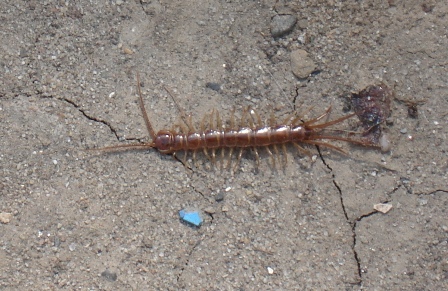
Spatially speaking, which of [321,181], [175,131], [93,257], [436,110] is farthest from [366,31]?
[93,257]

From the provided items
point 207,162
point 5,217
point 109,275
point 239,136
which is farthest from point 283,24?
point 5,217

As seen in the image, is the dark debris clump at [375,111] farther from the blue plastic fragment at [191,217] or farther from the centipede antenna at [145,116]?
the centipede antenna at [145,116]

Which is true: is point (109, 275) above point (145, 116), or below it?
below

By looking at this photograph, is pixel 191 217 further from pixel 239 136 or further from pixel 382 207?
pixel 382 207

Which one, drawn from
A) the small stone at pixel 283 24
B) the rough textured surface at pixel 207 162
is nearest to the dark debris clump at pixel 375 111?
the rough textured surface at pixel 207 162

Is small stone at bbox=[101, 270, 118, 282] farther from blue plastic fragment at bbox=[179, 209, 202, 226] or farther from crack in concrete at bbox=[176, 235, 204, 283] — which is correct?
blue plastic fragment at bbox=[179, 209, 202, 226]

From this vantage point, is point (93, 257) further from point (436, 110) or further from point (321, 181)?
point (436, 110)
